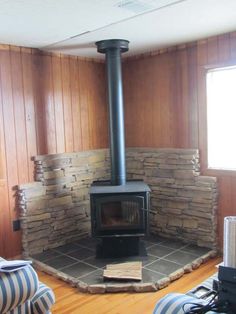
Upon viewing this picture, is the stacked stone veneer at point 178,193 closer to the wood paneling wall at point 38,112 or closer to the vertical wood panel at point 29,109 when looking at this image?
the wood paneling wall at point 38,112

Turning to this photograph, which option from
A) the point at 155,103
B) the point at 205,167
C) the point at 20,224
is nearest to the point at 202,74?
the point at 155,103

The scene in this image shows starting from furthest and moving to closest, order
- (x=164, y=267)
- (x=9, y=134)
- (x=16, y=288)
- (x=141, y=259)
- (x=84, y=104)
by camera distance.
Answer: (x=84, y=104)
(x=9, y=134)
(x=141, y=259)
(x=164, y=267)
(x=16, y=288)

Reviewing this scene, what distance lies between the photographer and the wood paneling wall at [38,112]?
3.39 metres

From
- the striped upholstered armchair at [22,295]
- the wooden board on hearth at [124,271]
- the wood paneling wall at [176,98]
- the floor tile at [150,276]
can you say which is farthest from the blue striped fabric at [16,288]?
the wood paneling wall at [176,98]

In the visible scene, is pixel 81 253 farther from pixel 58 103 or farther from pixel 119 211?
pixel 58 103

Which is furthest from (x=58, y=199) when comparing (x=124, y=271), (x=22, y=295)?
(x=22, y=295)

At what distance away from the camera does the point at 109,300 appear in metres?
2.66

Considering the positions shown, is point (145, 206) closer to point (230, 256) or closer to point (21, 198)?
point (21, 198)

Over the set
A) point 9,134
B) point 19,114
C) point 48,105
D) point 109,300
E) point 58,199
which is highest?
point 48,105

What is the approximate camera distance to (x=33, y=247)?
3.58 m

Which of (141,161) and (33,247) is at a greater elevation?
(141,161)

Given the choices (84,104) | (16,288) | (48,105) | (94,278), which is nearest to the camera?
(16,288)

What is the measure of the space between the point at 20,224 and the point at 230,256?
96.6 inches

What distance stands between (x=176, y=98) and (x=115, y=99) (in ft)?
2.45
